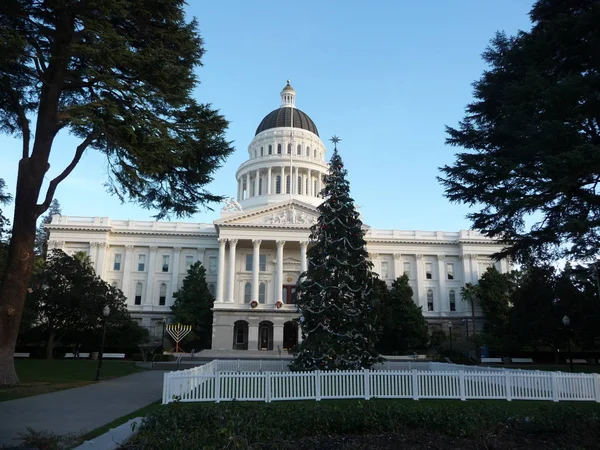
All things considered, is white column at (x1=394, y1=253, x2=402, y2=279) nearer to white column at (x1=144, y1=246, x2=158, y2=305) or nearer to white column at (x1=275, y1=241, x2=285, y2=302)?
white column at (x1=275, y1=241, x2=285, y2=302)

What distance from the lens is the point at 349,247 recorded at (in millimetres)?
21203

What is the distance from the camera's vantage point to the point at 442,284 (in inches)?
2635

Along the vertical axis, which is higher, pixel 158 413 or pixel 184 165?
pixel 184 165

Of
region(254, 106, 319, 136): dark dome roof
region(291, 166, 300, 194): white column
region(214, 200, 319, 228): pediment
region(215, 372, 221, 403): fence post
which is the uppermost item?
region(254, 106, 319, 136): dark dome roof

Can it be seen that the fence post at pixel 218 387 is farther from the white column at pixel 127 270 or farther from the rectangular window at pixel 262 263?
the white column at pixel 127 270

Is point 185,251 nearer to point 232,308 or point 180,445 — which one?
point 232,308

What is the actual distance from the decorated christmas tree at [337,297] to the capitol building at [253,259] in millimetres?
37445

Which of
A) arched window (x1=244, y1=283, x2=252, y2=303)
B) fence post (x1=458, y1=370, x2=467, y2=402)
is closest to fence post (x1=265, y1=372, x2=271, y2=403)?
fence post (x1=458, y1=370, x2=467, y2=402)

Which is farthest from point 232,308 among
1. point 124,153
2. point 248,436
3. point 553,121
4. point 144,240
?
point 248,436

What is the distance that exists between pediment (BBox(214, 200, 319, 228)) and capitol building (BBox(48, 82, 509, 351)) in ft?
0.41

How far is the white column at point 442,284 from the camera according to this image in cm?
6650

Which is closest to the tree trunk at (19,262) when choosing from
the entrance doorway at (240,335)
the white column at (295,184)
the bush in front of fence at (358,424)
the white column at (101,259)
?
the bush in front of fence at (358,424)

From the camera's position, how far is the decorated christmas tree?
1955 cm

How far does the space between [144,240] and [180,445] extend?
63.1 metres
